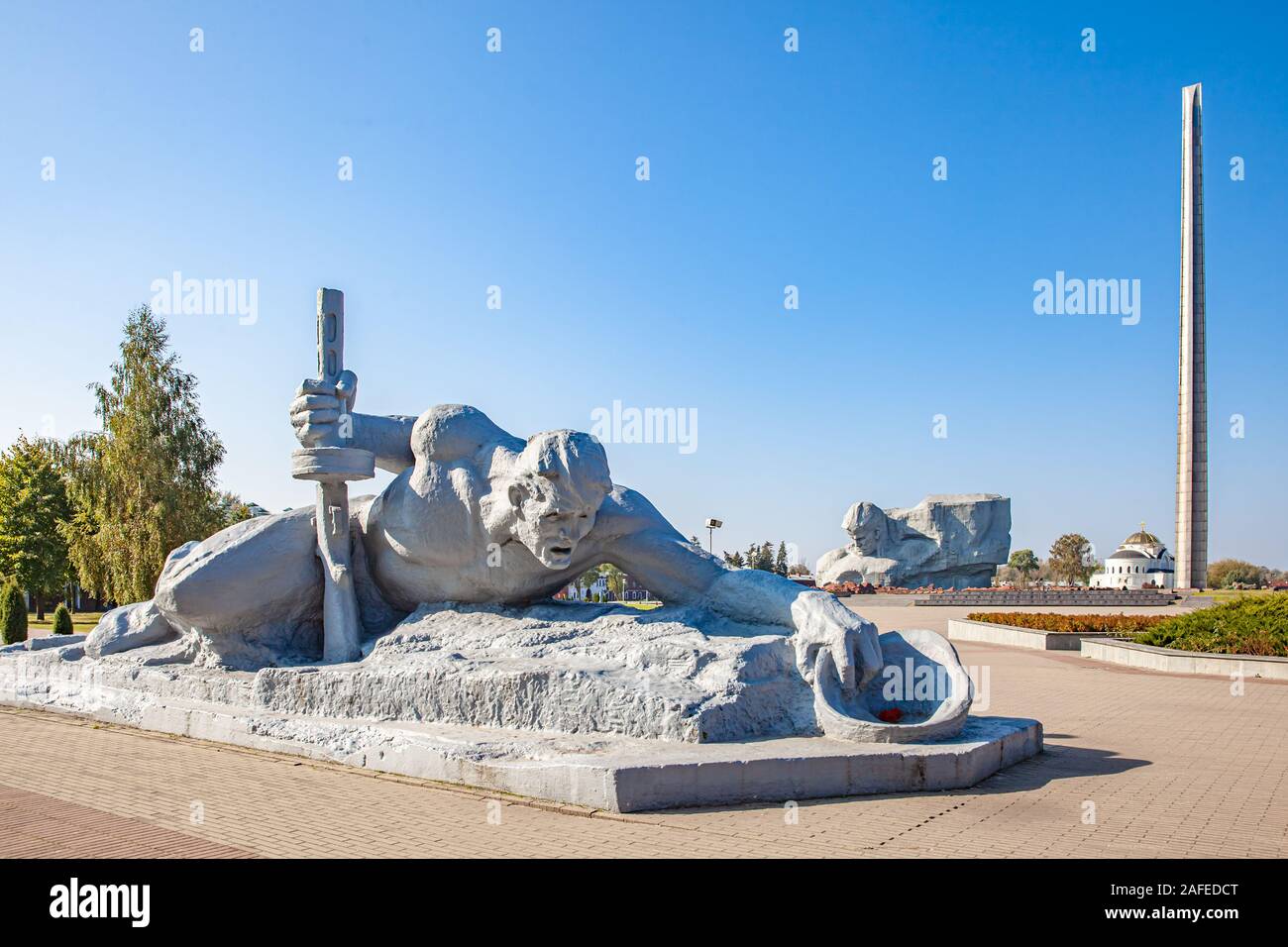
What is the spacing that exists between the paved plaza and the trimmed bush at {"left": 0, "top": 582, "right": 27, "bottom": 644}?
1263 centimetres

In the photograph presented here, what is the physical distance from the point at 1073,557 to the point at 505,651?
73.8 meters

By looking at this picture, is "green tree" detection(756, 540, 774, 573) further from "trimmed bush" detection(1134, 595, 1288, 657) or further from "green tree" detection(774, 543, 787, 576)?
"trimmed bush" detection(1134, 595, 1288, 657)

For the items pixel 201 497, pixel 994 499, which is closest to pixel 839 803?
pixel 201 497

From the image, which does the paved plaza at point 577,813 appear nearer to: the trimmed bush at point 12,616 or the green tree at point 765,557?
the trimmed bush at point 12,616

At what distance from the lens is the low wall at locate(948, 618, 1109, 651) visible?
15.7m

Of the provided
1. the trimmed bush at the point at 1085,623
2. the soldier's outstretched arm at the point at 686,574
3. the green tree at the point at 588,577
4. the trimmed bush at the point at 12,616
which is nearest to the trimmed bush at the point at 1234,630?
the trimmed bush at the point at 1085,623

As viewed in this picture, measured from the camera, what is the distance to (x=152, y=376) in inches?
842

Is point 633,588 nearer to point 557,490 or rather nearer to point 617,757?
point 557,490

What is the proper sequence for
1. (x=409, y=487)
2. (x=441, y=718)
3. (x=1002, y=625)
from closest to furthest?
1. (x=441, y=718)
2. (x=409, y=487)
3. (x=1002, y=625)

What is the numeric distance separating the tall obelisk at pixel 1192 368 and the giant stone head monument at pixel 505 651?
110ft

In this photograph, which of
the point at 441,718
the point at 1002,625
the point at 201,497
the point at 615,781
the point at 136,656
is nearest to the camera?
the point at 615,781

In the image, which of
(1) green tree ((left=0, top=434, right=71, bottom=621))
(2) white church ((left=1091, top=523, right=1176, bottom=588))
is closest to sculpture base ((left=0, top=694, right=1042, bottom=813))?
(1) green tree ((left=0, top=434, right=71, bottom=621))
